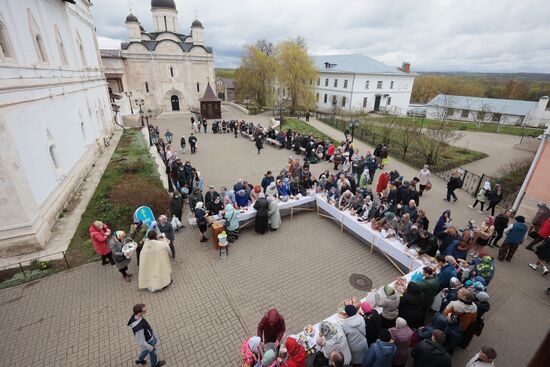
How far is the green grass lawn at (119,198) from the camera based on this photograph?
9579 millimetres

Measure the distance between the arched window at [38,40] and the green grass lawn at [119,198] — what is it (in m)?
6.19

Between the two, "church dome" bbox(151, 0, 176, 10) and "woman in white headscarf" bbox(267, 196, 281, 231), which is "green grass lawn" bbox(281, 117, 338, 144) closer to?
"woman in white headscarf" bbox(267, 196, 281, 231)

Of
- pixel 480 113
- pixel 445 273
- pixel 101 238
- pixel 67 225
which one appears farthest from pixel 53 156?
pixel 480 113

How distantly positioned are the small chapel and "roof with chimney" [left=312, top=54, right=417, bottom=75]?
18638mm

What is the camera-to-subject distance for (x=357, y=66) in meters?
44.9

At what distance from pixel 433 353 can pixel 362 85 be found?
4511cm

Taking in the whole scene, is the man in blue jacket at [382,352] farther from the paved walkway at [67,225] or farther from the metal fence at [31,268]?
the paved walkway at [67,225]

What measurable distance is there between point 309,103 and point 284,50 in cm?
738

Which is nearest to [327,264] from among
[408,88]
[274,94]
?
[274,94]

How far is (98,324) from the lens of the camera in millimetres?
6645

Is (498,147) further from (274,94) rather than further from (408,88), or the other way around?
(274,94)

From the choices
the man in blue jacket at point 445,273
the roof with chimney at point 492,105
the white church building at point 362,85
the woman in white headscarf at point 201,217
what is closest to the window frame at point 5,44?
the woman in white headscarf at point 201,217

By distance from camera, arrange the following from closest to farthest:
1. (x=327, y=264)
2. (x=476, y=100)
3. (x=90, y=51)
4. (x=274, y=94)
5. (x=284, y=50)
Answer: (x=327, y=264), (x=90, y=51), (x=284, y=50), (x=274, y=94), (x=476, y=100)

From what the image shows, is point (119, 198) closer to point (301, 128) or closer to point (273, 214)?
point (273, 214)
